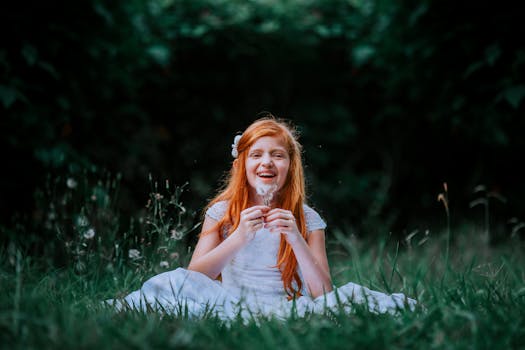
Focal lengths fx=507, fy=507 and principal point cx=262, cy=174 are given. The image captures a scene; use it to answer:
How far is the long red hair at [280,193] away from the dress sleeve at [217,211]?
0.12 ft

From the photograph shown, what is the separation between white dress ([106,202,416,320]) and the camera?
6.22 ft

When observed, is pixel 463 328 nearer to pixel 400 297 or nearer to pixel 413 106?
pixel 400 297

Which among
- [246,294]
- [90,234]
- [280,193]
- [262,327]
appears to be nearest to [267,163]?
[280,193]

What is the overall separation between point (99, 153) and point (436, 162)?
2.64m

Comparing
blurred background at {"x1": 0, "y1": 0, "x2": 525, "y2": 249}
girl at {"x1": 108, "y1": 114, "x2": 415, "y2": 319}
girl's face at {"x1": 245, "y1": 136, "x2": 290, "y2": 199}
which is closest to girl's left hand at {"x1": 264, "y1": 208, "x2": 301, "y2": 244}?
girl at {"x1": 108, "y1": 114, "x2": 415, "y2": 319}

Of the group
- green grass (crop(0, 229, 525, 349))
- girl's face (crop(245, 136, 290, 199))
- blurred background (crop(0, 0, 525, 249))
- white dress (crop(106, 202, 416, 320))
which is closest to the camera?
green grass (crop(0, 229, 525, 349))

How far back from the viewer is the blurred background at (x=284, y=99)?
3119 millimetres

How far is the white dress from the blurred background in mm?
1195

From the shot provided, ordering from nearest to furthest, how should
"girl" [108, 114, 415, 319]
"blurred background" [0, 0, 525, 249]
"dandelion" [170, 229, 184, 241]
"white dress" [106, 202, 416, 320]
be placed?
"white dress" [106, 202, 416, 320] < "girl" [108, 114, 415, 319] < "dandelion" [170, 229, 184, 241] < "blurred background" [0, 0, 525, 249]

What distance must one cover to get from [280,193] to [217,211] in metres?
0.31

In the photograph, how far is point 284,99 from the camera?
4512 millimetres

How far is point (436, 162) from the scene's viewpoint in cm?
417

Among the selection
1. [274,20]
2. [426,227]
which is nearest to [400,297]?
[426,227]

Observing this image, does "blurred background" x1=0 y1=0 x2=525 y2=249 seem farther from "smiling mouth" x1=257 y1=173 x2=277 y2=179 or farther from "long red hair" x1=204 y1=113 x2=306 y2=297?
"smiling mouth" x1=257 y1=173 x2=277 y2=179
